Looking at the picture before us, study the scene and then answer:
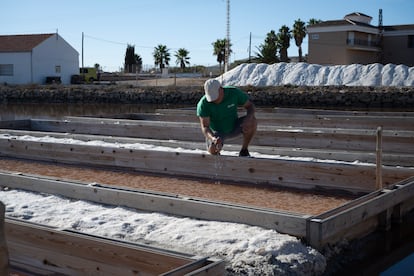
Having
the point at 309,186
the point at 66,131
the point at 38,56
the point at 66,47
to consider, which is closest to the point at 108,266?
the point at 309,186

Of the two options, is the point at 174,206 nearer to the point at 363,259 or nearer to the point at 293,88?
the point at 363,259

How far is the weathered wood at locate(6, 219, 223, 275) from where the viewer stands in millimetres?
3447

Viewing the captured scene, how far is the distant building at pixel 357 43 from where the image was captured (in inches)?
1617

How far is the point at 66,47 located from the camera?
1593 inches

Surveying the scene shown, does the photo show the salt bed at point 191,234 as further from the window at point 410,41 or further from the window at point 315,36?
the window at point 410,41

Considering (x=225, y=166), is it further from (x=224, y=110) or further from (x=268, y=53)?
(x=268, y=53)

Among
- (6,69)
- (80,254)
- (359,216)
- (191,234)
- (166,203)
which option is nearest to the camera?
(80,254)

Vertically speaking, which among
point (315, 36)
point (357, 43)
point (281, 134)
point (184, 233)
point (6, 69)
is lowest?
point (184, 233)

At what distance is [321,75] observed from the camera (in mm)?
33406

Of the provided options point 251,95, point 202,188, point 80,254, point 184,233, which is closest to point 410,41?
point 251,95

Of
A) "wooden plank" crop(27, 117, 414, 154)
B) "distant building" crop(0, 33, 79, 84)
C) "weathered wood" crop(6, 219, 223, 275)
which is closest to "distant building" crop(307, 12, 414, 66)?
"distant building" crop(0, 33, 79, 84)

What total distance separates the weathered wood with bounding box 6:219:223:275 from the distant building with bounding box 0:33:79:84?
3549 centimetres

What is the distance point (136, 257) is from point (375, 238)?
2573mm

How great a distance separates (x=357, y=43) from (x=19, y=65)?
85.1 ft
